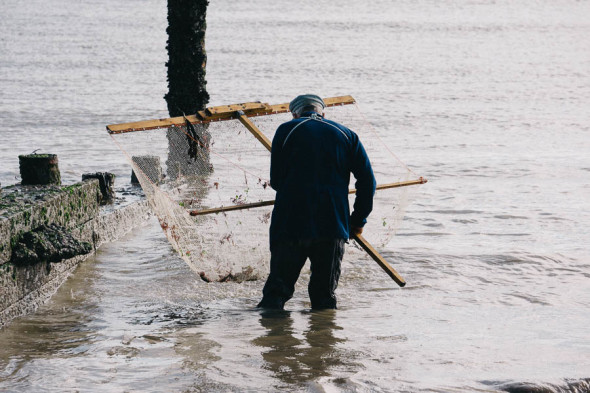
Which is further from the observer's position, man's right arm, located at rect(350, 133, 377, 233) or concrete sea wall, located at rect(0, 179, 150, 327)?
concrete sea wall, located at rect(0, 179, 150, 327)

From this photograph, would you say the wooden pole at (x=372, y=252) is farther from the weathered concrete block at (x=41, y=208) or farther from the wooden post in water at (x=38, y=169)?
the wooden post in water at (x=38, y=169)

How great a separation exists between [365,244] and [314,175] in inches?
34.2

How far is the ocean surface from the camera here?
5137 mm

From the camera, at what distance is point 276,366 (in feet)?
16.8

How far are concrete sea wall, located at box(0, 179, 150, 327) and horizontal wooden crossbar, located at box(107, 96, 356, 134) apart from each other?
0.93 m

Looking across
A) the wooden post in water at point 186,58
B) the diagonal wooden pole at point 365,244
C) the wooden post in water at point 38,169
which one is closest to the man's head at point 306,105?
the diagonal wooden pole at point 365,244

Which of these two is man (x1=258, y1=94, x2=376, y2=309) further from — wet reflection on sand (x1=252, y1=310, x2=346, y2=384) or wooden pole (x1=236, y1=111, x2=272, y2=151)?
wooden pole (x1=236, y1=111, x2=272, y2=151)

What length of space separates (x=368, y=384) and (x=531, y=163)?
1175 cm

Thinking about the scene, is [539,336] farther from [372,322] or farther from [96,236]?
[96,236]

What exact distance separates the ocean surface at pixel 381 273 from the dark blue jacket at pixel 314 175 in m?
0.78

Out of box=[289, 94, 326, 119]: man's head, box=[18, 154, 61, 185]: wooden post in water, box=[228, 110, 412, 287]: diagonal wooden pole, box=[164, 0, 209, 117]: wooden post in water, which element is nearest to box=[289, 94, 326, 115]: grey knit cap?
box=[289, 94, 326, 119]: man's head

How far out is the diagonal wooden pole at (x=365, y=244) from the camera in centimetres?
637

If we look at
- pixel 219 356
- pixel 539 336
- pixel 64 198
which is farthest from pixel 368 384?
pixel 64 198

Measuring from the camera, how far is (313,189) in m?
5.81
